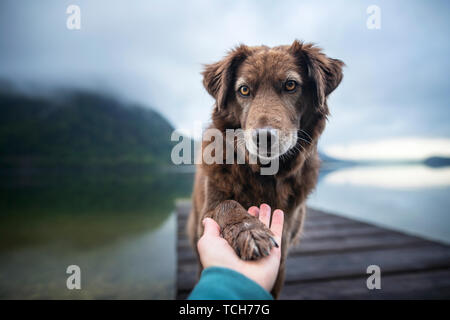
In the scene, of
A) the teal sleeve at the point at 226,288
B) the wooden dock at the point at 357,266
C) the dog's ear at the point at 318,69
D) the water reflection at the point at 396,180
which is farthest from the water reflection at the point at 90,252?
the water reflection at the point at 396,180

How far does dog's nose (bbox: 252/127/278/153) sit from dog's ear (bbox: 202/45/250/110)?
80 centimetres

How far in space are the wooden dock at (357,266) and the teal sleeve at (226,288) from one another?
189 cm

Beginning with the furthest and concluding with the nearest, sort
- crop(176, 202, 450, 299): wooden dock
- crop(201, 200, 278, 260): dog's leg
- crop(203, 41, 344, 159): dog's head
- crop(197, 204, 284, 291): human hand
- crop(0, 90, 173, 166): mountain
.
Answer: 1. crop(0, 90, 173, 166): mountain
2. crop(176, 202, 450, 299): wooden dock
3. crop(203, 41, 344, 159): dog's head
4. crop(201, 200, 278, 260): dog's leg
5. crop(197, 204, 284, 291): human hand

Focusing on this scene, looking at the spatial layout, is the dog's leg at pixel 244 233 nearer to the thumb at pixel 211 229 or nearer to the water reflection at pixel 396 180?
the thumb at pixel 211 229

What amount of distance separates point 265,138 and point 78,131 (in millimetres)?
91373

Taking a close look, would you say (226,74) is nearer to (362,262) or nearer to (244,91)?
(244,91)

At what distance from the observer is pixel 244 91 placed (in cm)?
229

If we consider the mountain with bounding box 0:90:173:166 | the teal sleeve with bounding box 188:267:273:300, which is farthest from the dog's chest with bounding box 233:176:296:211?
the mountain with bounding box 0:90:173:166

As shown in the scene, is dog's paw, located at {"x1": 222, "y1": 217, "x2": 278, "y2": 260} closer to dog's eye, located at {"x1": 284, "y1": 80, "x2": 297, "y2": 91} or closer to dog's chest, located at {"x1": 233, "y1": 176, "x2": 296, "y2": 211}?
dog's chest, located at {"x1": 233, "y1": 176, "x2": 296, "y2": 211}

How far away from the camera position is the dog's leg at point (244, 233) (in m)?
1.41

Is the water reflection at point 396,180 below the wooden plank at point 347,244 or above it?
below

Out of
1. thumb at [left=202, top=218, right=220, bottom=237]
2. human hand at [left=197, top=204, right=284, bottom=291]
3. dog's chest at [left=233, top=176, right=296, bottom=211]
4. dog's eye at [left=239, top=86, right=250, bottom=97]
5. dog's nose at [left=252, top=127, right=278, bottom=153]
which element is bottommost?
human hand at [left=197, top=204, right=284, bottom=291]

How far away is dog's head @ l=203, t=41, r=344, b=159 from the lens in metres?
1.98

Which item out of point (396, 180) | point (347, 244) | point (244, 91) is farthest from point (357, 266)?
point (396, 180)
